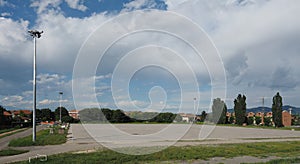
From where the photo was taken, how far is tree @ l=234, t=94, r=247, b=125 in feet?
200

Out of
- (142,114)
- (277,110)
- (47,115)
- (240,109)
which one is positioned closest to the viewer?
(142,114)

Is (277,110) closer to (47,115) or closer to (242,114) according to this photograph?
(242,114)

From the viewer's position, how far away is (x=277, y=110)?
5462cm

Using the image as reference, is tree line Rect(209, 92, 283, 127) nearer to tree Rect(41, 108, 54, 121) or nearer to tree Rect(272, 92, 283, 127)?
tree Rect(272, 92, 283, 127)

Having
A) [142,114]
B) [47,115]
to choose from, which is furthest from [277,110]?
[47,115]

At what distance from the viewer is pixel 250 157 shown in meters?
14.4

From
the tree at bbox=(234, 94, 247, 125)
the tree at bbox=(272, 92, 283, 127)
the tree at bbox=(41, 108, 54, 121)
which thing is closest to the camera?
the tree at bbox=(272, 92, 283, 127)

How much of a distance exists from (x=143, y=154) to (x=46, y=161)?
4.83 m

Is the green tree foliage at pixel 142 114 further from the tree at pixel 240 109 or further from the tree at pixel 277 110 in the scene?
the tree at pixel 240 109

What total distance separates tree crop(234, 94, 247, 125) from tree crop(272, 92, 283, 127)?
6703 millimetres

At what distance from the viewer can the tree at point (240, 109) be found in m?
60.9

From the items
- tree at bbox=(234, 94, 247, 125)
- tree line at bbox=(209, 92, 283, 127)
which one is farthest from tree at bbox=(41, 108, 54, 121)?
tree at bbox=(234, 94, 247, 125)

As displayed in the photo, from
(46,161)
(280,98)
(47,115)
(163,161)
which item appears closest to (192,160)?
(163,161)

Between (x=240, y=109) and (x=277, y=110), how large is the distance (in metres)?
8.19
